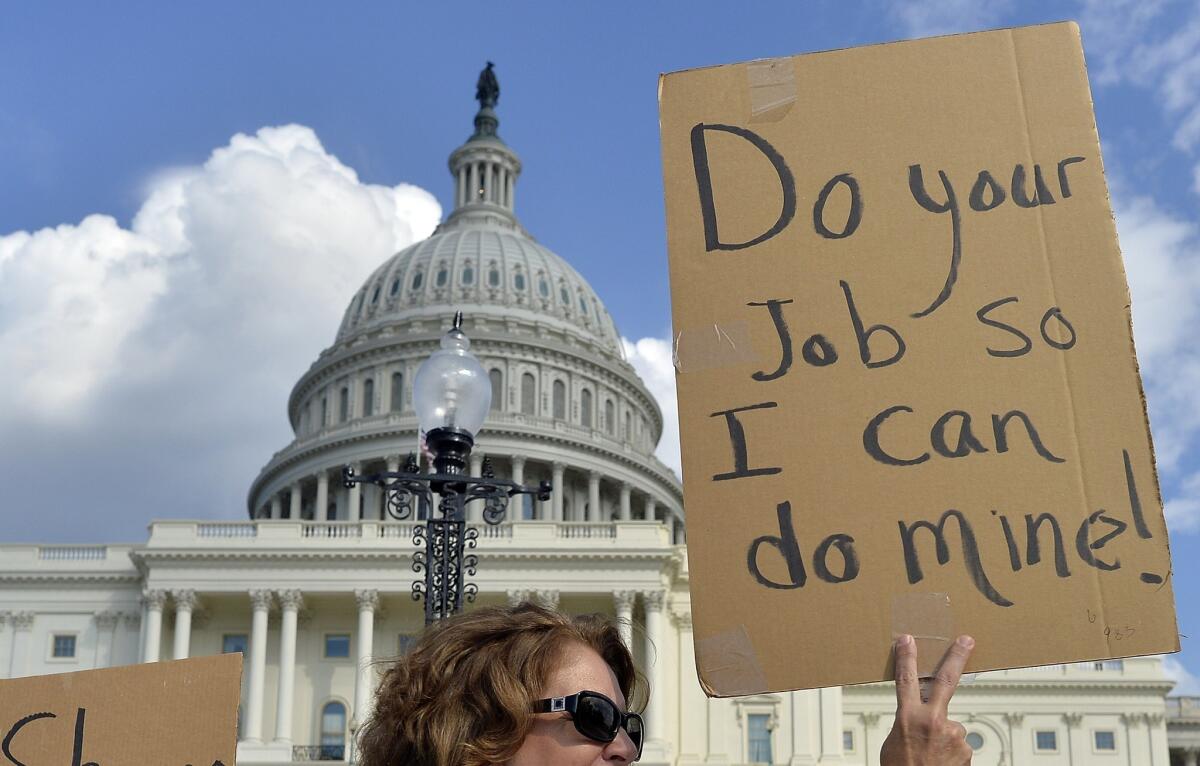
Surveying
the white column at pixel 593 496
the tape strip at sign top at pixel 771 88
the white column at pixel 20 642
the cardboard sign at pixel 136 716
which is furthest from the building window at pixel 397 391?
the tape strip at sign top at pixel 771 88

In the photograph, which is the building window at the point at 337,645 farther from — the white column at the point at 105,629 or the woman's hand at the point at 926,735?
the woman's hand at the point at 926,735

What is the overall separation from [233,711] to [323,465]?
2931 inches

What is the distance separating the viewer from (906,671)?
13.3 ft

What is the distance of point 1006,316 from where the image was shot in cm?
450

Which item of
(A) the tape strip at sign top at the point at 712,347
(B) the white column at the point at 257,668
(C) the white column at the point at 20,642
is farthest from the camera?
(C) the white column at the point at 20,642

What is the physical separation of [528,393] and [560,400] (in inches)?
79.5

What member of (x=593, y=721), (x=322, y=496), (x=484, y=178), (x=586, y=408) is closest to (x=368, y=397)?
(x=322, y=496)

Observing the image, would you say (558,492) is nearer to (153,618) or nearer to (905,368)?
(153,618)

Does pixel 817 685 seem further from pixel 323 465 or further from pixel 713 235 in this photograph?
pixel 323 465

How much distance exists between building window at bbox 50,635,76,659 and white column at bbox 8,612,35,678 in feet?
2.90

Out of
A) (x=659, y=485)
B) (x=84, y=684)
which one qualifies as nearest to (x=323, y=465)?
(x=659, y=485)

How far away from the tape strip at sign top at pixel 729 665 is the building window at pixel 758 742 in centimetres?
5104

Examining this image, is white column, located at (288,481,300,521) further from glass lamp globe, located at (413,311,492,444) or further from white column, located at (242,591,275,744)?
glass lamp globe, located at (413,311,492,444)

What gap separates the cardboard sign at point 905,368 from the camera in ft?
13.9
